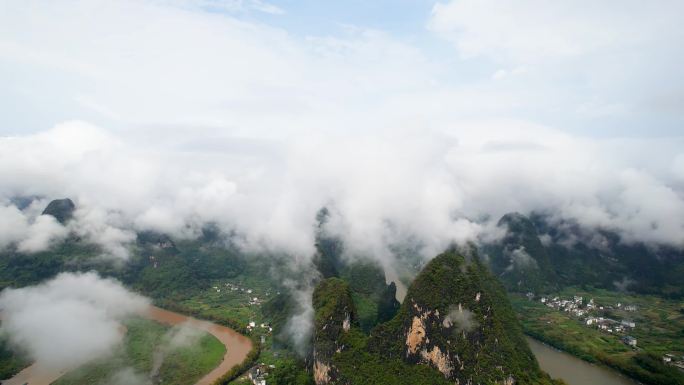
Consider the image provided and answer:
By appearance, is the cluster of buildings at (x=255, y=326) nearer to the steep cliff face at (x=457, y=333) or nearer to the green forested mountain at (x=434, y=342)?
the green forested mountain at (x=434, y=342)

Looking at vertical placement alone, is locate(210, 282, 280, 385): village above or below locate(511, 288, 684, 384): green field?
below

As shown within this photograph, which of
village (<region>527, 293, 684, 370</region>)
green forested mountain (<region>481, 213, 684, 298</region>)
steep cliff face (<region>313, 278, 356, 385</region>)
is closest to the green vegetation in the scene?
steep cliff face (<region>313, 278, 356, 385</region>)

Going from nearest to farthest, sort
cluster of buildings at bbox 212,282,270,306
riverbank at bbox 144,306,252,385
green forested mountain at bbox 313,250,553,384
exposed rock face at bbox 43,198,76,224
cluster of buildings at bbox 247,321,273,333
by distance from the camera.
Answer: green forested mountain at bbox 313,250,553,384
riverbank at bbox 144,306,252,385
cluster of buildings at bbox 247,321,273,333
cluster of buildings at bbox 212,282,270,306
exposed rock face at bbox 43,198,76,224

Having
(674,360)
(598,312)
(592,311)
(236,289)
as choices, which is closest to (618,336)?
(674,360)

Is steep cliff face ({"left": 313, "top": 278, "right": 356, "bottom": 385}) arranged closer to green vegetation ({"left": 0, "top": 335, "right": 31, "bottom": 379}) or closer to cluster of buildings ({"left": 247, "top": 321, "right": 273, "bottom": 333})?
cluster of buildings ({"left": 247, "top": 321, "right": 273, "bottom": 333})

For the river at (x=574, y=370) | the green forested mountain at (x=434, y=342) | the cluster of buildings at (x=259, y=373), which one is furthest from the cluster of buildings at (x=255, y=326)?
the river at (x=574, y=370)

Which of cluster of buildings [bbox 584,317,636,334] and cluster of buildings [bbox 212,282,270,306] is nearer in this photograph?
cluster of buildings [bbox 584,317,636,334]

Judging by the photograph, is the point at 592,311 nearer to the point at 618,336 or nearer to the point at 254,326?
the point at 618,336
